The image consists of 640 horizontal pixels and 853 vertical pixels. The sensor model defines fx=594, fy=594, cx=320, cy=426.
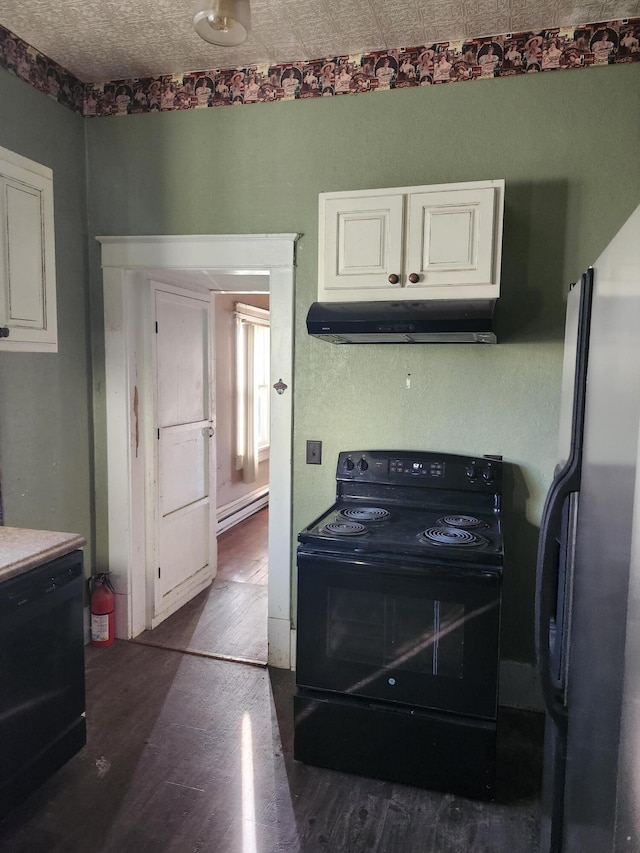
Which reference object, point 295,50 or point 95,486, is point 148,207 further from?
point 95,486

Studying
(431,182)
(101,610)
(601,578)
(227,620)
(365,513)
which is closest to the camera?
(601,578)

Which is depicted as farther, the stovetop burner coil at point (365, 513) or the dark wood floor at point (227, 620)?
the dark wood floor at point (227, 620)

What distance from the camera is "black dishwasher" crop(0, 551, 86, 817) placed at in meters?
1.74

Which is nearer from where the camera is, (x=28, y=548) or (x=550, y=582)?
(x=550, y=582)

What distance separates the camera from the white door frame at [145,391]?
Result: 2.80 meters

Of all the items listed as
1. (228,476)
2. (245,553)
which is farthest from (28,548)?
(228,476)

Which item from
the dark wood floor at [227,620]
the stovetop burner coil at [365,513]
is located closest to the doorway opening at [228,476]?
the dark wood floor at [227,620]

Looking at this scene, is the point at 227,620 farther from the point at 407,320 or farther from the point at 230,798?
the point at 407,320

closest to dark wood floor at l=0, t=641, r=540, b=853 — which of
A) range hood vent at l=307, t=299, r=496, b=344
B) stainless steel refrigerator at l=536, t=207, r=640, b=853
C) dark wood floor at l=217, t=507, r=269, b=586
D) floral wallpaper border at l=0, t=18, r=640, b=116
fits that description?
stainless steel refrigerator at l=536, t=207, r=640, b=853

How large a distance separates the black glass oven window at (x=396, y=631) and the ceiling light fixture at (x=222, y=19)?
5.60 ft

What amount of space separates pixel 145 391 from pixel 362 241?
4.78ft

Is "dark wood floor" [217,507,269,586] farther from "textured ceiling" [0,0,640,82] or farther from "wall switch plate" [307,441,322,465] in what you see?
"textured ceiling" [0,0,640,82]

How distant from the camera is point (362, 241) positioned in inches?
92.0

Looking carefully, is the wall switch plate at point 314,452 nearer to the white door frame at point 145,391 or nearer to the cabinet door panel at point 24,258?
the white door frame at point 145,391
